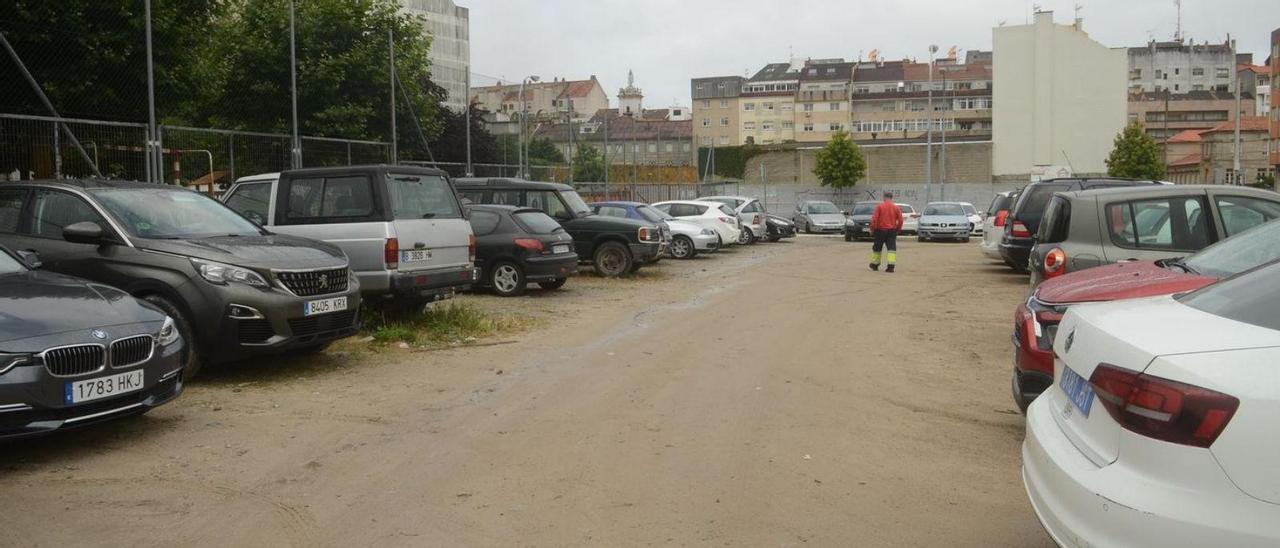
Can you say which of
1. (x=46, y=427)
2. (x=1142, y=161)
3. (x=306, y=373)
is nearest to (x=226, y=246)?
(x=306, y=373)

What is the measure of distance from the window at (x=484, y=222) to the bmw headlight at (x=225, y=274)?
7.34 m

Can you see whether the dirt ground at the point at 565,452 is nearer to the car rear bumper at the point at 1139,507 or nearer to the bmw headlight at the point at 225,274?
the bmw headlight at the point at 225,274

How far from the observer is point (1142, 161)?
213ft

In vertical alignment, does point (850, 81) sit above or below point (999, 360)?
above

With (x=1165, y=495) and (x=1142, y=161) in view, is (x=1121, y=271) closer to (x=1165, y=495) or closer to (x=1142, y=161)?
(x=1165, y=495)

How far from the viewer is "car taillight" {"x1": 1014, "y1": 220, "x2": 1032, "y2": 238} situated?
726 inches

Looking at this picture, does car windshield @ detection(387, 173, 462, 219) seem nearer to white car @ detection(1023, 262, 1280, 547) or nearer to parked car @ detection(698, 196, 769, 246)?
white car @ detection(1023, 262, 1280, 547)

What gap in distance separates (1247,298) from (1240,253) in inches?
136

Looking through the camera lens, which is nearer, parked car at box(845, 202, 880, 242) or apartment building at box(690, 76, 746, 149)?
parked car at box(845, 202, 880, 242)

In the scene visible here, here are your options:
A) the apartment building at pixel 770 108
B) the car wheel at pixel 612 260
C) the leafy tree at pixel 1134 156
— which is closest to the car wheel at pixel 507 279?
the car wheel at pixel 612 260

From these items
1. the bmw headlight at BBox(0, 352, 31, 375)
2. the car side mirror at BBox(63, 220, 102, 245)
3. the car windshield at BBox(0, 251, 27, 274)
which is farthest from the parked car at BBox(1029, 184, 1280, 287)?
the car windshield at BBox(0, 251, 27, 274)

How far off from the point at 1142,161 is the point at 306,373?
215 feet

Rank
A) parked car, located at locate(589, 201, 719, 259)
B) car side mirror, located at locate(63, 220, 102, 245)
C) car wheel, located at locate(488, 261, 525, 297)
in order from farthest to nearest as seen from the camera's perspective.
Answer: parked car, located at locate(589, 201, 719, 259) < car wheel, located at locate(488, 261, 525, 297) < car side mirror, located at locate(63, 220, 102, 245)

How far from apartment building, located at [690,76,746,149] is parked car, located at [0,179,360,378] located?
350 ft
